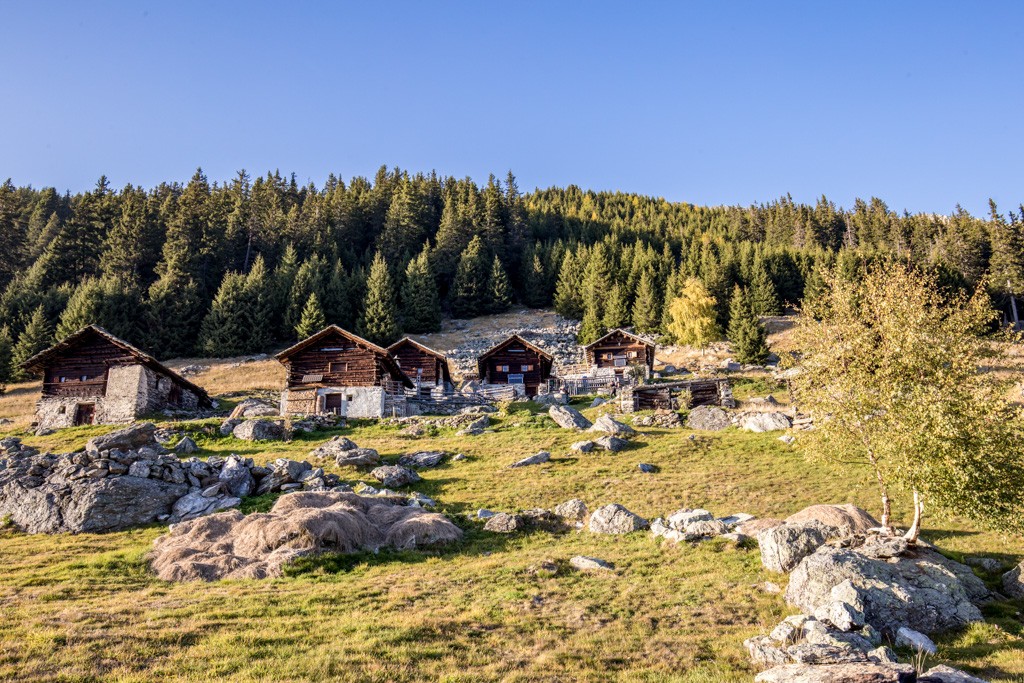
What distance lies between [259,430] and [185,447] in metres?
4.46

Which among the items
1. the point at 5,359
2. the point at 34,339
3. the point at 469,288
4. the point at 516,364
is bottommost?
Result: the point at 516,364

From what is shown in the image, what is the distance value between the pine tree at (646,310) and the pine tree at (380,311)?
120 feet

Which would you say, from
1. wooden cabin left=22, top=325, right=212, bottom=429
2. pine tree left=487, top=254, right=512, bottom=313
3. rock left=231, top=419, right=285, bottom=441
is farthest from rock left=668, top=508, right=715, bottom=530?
pine tree left=487, top=254, right=512, bottom=313

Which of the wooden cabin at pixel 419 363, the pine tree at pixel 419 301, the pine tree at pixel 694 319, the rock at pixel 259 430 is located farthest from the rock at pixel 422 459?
the pine tree at pixel 419 301

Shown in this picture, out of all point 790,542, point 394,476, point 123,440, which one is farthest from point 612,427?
point 123,440

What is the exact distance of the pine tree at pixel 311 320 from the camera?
7504cm

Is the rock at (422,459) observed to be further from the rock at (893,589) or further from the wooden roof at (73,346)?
the wooden roof at (73,346)

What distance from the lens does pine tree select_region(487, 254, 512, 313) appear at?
320ft

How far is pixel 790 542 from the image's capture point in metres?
15.6

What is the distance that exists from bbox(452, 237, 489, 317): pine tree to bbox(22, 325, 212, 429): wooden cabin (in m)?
55.2

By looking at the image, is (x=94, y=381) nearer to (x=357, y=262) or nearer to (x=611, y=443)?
(x=611, y=443)

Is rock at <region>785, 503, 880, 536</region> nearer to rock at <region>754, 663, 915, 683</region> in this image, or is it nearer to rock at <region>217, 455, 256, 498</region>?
rock at <region>754, 663, 915, 683</region>

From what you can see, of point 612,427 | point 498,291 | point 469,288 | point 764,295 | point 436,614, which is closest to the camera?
point 436,614

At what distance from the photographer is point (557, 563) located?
53.3 feet
